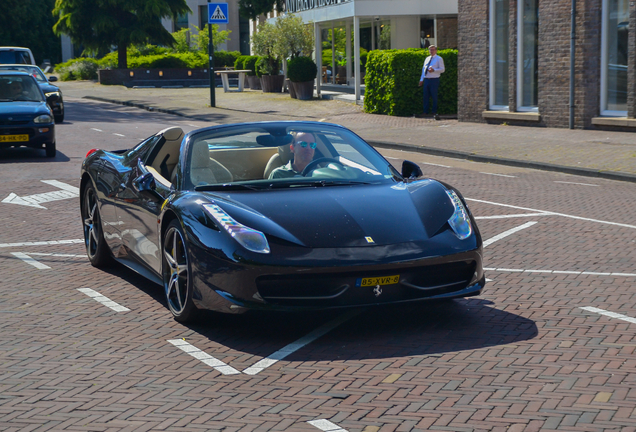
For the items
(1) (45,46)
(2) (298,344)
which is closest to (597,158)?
(2) (298,344)

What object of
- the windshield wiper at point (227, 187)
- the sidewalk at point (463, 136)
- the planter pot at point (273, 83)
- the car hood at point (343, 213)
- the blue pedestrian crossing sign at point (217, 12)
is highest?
the blue pedestrian crossing sign at point (217, 12)

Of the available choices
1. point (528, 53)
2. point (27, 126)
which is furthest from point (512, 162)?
point (27, 126)

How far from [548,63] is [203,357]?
17.4m

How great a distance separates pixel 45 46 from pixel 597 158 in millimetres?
75546

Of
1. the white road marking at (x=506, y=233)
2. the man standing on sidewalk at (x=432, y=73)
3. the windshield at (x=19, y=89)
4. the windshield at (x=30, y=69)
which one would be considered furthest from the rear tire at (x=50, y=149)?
the white road marking at (x=506, y=233)

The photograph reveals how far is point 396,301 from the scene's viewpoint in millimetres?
5211

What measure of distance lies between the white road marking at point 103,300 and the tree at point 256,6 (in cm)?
4214

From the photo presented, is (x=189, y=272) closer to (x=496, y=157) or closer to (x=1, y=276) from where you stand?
(x=1, y=276)

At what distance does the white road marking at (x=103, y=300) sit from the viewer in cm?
623

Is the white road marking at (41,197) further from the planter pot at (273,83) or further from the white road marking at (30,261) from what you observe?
the planter pot at (273,83)

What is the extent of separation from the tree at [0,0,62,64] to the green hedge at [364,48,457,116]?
52.7m

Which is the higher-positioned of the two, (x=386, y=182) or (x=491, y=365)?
(x=386, y=182)

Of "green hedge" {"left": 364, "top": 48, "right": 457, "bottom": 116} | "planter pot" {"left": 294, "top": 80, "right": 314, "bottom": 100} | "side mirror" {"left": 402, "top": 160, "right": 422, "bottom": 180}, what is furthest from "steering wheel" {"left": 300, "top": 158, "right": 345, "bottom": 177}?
"planter pot" {"left": 294, "top": 80, "right": 314, "bottom": 100}

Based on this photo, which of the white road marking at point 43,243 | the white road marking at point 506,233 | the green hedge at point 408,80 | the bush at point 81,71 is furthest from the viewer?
the bush at point 81,71
